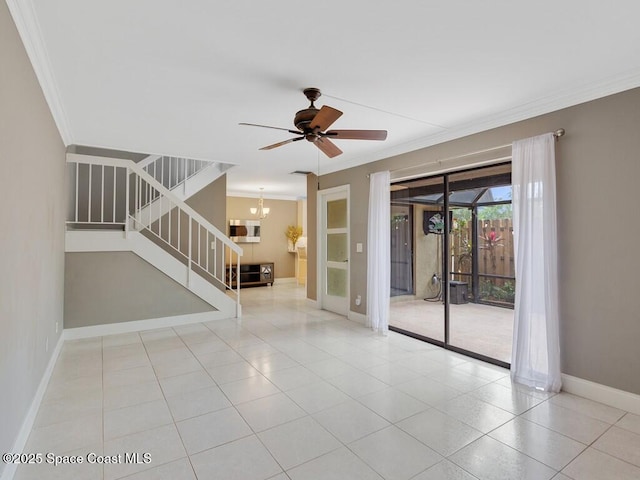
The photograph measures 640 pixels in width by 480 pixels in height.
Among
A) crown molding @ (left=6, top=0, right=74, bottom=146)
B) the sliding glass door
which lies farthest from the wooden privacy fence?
crown molding @ (left=6, top=0, right=74, bottom=146)

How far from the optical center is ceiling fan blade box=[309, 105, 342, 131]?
2.46 metres

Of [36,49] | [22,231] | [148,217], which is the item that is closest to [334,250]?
[148,217]

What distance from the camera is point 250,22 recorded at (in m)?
2.03

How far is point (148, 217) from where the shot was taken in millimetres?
5758

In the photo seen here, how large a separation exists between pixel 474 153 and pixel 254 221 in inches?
266

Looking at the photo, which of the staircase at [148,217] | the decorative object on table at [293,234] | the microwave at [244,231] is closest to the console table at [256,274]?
the microwave at [244,231]

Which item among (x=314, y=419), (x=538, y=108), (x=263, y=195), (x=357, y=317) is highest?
(x=263, y=195)

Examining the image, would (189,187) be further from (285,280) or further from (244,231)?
(285,280)

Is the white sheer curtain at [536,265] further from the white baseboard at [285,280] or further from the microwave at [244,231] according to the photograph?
the white baseboard at [285,280]

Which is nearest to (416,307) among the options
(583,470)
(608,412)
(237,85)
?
(608,412)

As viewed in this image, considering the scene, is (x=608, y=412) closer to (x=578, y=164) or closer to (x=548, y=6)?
(x=578, y=164)

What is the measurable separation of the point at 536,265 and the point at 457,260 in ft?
5.46

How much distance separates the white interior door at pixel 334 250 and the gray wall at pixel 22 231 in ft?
12.9

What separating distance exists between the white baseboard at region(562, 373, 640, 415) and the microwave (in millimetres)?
7694
